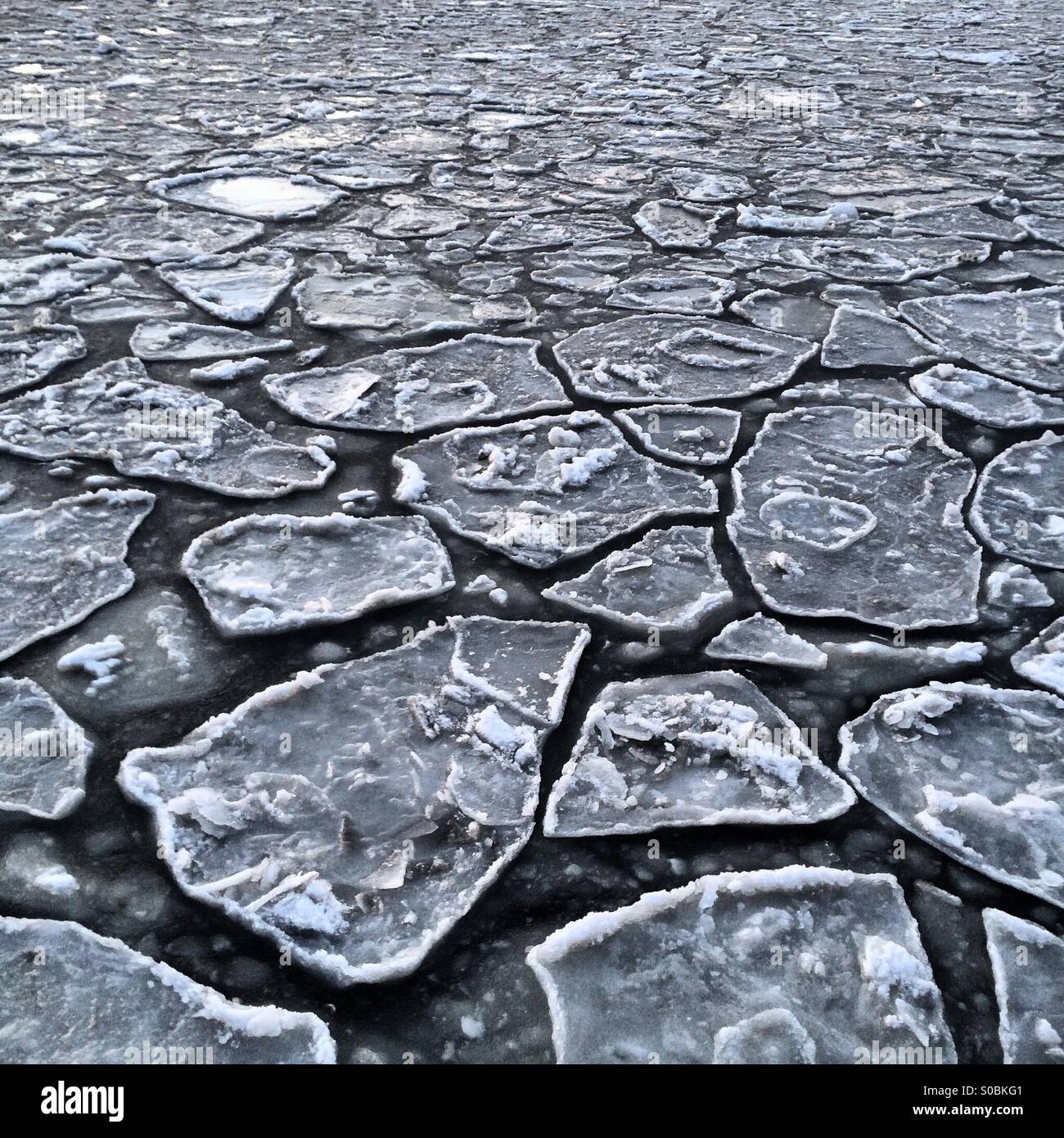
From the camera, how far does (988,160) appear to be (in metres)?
4.37

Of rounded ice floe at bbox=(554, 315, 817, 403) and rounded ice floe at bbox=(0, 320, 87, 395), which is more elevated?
Result: rounded ice floe at bbox=(554, 315, 817, 403)

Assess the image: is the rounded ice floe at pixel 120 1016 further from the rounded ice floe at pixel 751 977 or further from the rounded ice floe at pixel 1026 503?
the rounded ice floe at pixel 1026 503

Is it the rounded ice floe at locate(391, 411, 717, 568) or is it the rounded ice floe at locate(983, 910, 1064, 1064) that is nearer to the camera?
the rounded ice floe at locate(983, 910, 1064, 1064)

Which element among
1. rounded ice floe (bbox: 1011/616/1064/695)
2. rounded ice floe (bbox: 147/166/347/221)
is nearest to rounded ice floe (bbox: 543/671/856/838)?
rounded ice floe (bbox: 1011/616/1064/695)

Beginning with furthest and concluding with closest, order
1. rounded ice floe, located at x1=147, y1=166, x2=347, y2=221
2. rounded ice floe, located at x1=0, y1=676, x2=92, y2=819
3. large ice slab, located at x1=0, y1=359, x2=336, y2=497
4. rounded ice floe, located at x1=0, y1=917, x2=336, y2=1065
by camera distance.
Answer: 1. rounded ice floe, located at x1=147, y1=166, x2=347, y2=221
2. large ice slab, located at x1=0, y1=359, x2=336, y2=497
3. rounded ice floe, located at x1=0, y1=676, x2=92, y2=819
4. rounded ice floe, located at x1=0, y1=917, x2=336, y2=1065

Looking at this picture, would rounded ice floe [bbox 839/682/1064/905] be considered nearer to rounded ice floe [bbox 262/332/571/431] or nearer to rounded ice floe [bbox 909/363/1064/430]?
rounded ice floe [bbox 909/363/1064/430]

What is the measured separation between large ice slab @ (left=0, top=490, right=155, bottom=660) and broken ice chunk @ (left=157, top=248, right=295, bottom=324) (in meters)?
0.98

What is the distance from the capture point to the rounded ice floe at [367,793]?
4.10ft

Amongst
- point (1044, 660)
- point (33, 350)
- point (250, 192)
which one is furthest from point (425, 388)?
point (250, 192)

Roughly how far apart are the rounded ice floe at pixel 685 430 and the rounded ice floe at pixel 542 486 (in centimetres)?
5

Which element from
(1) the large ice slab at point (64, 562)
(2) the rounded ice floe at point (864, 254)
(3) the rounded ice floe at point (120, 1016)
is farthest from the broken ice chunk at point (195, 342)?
(3) the rounded ice floe at point (120, 1016)

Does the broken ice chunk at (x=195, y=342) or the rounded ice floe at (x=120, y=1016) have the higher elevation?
the broken ice chunk at (x=195, y=342)

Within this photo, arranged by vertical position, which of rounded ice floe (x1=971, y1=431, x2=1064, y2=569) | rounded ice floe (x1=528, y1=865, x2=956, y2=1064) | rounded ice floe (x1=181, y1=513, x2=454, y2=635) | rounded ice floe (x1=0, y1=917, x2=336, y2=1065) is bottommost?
rounded ice floe (x1=0, y1=917, x2=336, y2=1065)

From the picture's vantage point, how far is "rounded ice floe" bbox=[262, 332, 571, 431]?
2.34m
